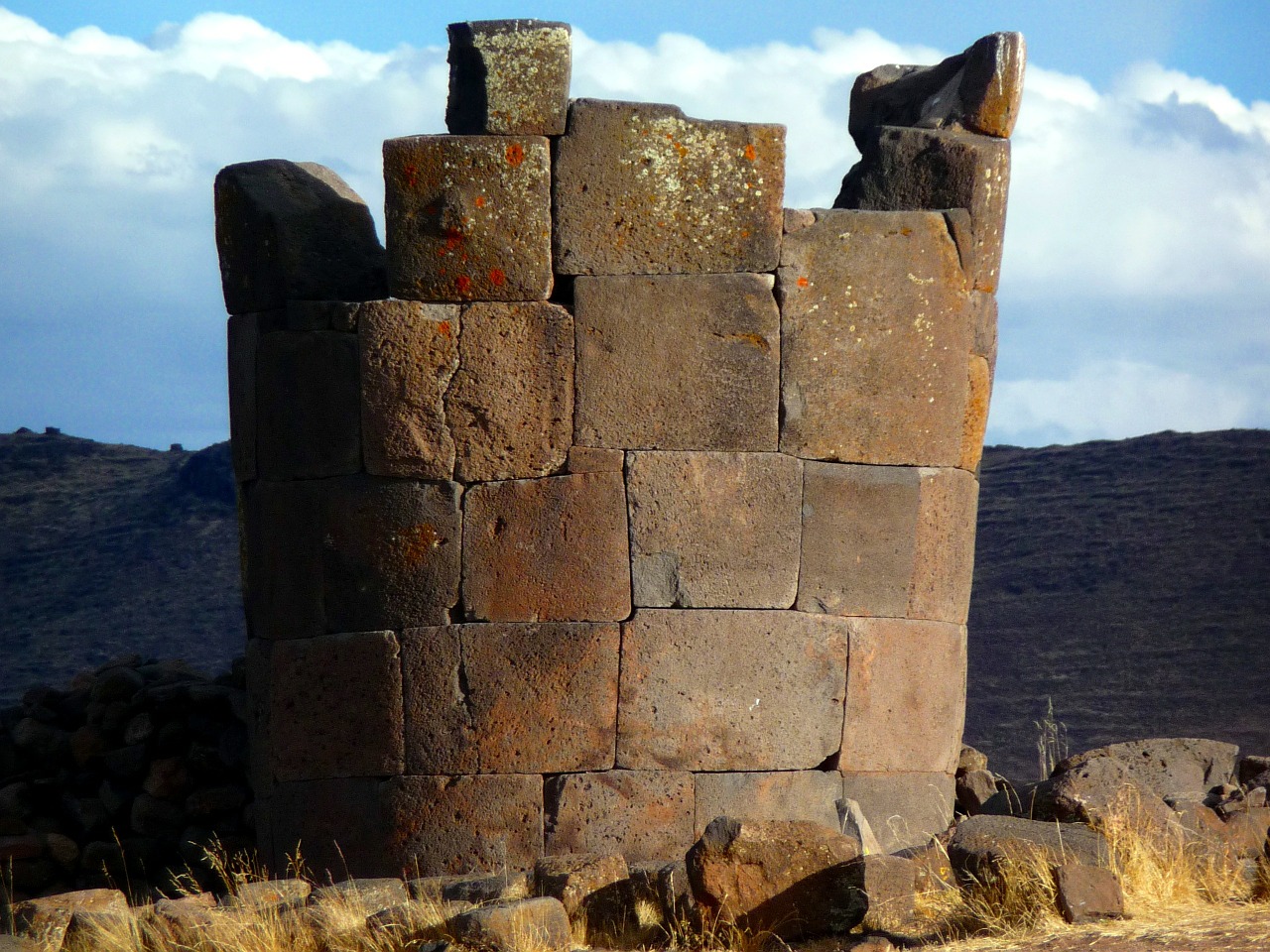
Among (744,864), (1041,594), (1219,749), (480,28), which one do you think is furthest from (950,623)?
(1041,594)

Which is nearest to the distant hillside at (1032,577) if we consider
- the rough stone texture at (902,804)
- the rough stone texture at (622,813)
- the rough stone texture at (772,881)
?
the rough stone texture at (902,804)

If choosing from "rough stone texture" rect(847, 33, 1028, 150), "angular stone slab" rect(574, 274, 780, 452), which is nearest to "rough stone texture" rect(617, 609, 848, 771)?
"angular stone slab" rect(574, 274, 780, 452)

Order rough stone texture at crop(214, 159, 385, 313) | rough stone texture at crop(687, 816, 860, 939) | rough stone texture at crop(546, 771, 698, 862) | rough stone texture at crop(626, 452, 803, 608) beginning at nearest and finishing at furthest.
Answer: rough stone texture at crop(687, 816, 860, 939), rough stone texture at crop(546, 771, 698, 862), rough stone texture at crop(626, 452, 803, 608), rough stone texture at crop(214, 159, 385, 313)

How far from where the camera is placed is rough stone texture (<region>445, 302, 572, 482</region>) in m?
6.68

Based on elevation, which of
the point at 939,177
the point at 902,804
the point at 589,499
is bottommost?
the point at 902,804

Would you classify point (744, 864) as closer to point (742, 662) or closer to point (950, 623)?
point (742, 662)

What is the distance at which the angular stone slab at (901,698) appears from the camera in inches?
270

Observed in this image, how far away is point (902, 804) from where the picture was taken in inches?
274

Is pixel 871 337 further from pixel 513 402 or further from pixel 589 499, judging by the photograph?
pixel 513 402

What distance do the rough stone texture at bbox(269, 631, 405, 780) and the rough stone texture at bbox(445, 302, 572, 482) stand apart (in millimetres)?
862

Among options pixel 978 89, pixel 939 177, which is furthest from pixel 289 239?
pixel 978 89

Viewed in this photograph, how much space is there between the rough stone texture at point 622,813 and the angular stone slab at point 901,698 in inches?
29.8

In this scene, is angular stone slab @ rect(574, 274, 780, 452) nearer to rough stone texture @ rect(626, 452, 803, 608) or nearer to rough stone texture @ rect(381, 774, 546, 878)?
rough stone texture @ rect(626, 452, 803, 608)

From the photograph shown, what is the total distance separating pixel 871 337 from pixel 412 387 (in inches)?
76.5
